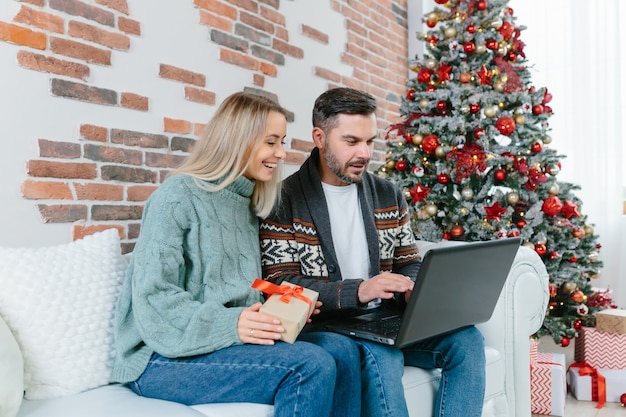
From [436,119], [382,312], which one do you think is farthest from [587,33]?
[382,312]

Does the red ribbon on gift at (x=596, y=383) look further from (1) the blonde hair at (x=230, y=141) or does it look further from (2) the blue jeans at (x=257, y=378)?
(1) the blonde hair at (x=230, y=141)

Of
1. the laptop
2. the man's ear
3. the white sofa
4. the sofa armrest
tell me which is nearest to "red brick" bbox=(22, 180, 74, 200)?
the white sofa

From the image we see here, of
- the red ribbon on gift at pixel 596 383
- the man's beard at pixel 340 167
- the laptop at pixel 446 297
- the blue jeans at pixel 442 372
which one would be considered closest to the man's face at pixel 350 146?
the man's beard at pixel 340 167

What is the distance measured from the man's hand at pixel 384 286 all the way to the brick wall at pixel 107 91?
2.92 ft

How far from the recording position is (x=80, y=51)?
1923 millimetres

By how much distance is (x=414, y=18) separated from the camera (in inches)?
163

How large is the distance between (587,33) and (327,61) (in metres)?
1.61

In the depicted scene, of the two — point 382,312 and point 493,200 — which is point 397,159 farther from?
point 382,312

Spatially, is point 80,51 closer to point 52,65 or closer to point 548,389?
point 52,65

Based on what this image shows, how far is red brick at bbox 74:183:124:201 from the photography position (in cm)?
193

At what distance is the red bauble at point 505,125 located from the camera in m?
2.79

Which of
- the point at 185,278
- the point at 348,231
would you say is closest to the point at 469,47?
the point at 348,231

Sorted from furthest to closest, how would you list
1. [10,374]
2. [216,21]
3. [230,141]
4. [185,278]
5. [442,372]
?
[216,21] → [442,372] → [230,141] → [185,278] → [10,374]

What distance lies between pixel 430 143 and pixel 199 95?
3.56 feet
